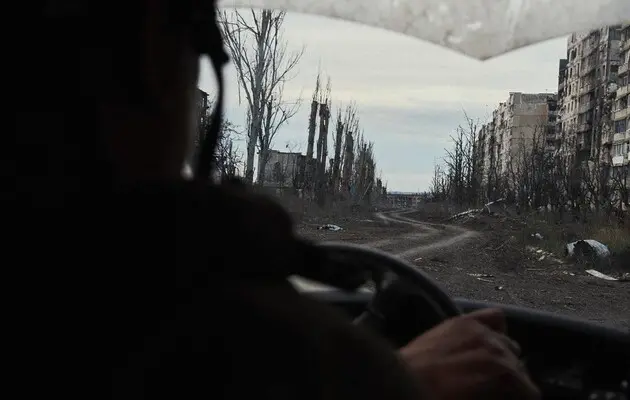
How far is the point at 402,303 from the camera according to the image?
1.29m

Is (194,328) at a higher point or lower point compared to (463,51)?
lower

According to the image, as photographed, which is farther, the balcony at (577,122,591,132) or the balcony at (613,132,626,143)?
the balcony at (613,132,626,143)

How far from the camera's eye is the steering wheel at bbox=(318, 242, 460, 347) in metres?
1.23

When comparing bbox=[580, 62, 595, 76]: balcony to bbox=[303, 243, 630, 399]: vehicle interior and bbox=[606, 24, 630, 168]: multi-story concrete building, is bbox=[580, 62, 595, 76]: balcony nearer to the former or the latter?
bbox=[606, 24, 630, 168]: multi-story concrete building

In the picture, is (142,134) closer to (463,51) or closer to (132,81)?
(132,81)

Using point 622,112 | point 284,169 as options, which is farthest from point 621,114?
point 284,169

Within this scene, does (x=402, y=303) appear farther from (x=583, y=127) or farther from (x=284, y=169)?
(x=583, y=127)

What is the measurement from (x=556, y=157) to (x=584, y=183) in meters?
7.84

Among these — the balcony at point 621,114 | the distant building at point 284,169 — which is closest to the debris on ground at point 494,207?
the distant building at point 284,169

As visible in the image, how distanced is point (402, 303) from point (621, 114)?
67175 millimetres

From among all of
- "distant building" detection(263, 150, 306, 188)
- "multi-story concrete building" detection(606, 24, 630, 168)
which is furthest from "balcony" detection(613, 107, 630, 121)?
"distant building" detection(263, 150, 306, 188)

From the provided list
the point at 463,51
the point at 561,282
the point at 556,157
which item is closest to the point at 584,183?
the point at 556,157

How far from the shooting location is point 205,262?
2.14ft

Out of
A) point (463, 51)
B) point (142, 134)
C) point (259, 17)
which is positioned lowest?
point (142, 134)
